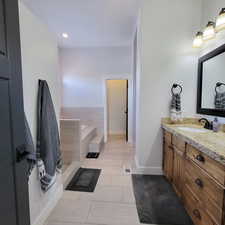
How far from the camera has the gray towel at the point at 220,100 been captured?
1.84 meters

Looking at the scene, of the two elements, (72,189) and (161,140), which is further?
(161,140)

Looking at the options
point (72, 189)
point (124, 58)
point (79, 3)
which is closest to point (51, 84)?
point (72, 189)

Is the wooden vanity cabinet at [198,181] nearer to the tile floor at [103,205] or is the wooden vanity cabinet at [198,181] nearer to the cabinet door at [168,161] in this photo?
the cabinet door at [168,161]

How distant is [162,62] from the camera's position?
2.40 m

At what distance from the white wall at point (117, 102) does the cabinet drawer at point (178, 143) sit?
11.4 feet

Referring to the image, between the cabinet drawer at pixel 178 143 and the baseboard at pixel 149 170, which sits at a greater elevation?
the cabinet drawer at pixel 178 143

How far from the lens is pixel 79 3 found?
8.14 ft

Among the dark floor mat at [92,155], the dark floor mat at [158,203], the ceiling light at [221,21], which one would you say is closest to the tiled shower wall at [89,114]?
the dark floor mat at [92,155]

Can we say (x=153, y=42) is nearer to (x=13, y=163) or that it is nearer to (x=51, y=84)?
(x=51, y=84)

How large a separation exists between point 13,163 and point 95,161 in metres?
2.29

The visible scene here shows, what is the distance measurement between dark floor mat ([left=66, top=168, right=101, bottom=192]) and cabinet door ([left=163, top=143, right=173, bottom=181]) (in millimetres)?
1103

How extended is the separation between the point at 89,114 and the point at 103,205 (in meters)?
3.10

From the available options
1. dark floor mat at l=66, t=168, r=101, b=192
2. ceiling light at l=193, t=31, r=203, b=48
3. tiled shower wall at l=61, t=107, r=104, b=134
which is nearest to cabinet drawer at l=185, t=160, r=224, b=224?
dark floor mat at l=66, t=168, r=101, b=192

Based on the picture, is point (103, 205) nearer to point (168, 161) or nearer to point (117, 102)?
point (168, 161)
